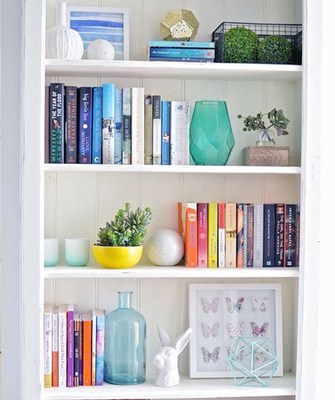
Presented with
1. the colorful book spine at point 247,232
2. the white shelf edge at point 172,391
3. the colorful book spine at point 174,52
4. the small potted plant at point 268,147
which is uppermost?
the colorful book spine at point 174,52

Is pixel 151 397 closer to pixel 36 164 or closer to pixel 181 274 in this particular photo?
pixel 181 274

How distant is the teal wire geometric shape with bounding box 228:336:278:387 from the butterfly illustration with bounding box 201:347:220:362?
46 mm

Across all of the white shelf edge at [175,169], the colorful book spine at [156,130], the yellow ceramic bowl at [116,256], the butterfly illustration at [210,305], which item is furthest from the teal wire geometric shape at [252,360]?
→ the colorful book spine at [156,130]

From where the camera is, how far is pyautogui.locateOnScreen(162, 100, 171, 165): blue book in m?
2.75

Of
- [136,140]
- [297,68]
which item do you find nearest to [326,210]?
[297,68]

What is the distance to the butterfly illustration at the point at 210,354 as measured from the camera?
9.36 ft

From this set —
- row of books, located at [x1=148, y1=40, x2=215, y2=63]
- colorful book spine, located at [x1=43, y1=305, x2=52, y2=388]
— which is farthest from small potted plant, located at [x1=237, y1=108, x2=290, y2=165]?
colorful book spine, located at [x1=43, y1=305, x2=52, y2=388]

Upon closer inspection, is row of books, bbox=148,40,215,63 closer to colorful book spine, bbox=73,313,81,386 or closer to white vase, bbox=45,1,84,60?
white vase, bbox=45,1,84,60

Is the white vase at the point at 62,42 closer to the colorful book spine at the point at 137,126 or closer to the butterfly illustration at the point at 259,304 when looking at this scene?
the colorful book spine at the point at 137,126

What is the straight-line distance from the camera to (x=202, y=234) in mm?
2773

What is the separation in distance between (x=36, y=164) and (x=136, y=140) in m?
0.36

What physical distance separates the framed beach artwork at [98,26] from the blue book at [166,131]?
0.23 metres

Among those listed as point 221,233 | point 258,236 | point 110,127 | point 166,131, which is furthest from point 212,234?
point 110,127

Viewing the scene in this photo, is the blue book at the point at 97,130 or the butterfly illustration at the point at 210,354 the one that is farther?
the butterfly illustration at the point at 210,354
